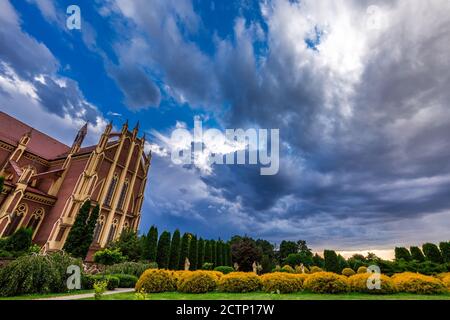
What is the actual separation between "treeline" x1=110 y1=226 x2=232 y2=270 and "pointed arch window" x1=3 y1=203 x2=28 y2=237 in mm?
9896

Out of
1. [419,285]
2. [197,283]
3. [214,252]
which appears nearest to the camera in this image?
[197,283]

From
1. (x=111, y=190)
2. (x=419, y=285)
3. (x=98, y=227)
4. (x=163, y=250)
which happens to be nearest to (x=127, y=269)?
(x=163, y=250)

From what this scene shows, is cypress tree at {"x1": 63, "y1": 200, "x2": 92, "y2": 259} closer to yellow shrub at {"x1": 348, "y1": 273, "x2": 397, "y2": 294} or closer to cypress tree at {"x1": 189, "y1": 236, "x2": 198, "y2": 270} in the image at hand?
cypress tree at {"x1": 189, "y1": 236, "x2": 198, "y2": 270}

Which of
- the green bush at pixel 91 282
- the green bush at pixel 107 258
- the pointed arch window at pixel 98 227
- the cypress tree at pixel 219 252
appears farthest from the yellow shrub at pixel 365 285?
the pointed arch window at pixel 98 227

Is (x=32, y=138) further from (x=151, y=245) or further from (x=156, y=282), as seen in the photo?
(x=156, y=282)

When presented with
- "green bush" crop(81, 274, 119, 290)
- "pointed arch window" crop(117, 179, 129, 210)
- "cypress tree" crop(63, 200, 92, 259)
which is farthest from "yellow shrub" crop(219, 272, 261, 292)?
"pointed arch window" crop(117, 179, 129, 210)

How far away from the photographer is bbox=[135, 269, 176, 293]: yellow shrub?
9711 millimetres

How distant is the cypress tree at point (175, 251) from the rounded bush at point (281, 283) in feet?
60.3

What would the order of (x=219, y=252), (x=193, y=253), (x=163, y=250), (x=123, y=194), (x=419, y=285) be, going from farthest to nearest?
(x=123, y=194) < (x=219, y=252) < (x=193, y=253) < (x=163, y=250) < (x=419, y=285)

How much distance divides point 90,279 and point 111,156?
2252cm

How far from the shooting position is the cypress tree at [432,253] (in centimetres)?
2366

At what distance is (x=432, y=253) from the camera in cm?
2405

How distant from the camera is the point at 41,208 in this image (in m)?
26.3

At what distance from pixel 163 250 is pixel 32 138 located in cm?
2504
